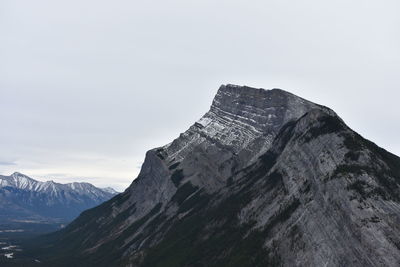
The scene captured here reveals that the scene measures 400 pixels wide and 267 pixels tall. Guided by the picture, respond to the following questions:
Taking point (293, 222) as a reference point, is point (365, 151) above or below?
above

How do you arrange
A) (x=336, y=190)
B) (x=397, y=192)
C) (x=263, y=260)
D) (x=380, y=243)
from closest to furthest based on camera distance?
1. (x=380, y=243)
2. (x=397, y=192)
3. (x=336, y=190)
4. (x=263, y=260)

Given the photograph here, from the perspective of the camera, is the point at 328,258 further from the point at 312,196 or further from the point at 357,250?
the point at 312,196

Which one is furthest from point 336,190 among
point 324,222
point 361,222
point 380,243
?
point 380,243

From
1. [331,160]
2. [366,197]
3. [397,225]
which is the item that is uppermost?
[331,160]

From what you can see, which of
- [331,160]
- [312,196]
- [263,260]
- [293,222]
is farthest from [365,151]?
[263,260]

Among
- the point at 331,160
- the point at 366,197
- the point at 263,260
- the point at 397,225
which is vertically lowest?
the point at 263,260

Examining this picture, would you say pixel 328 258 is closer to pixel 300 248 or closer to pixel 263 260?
pixel 300 248

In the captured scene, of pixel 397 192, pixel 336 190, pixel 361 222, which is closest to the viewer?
pixel 361 222

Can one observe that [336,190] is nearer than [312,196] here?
Yes

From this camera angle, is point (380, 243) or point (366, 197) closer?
point (380, 243)
